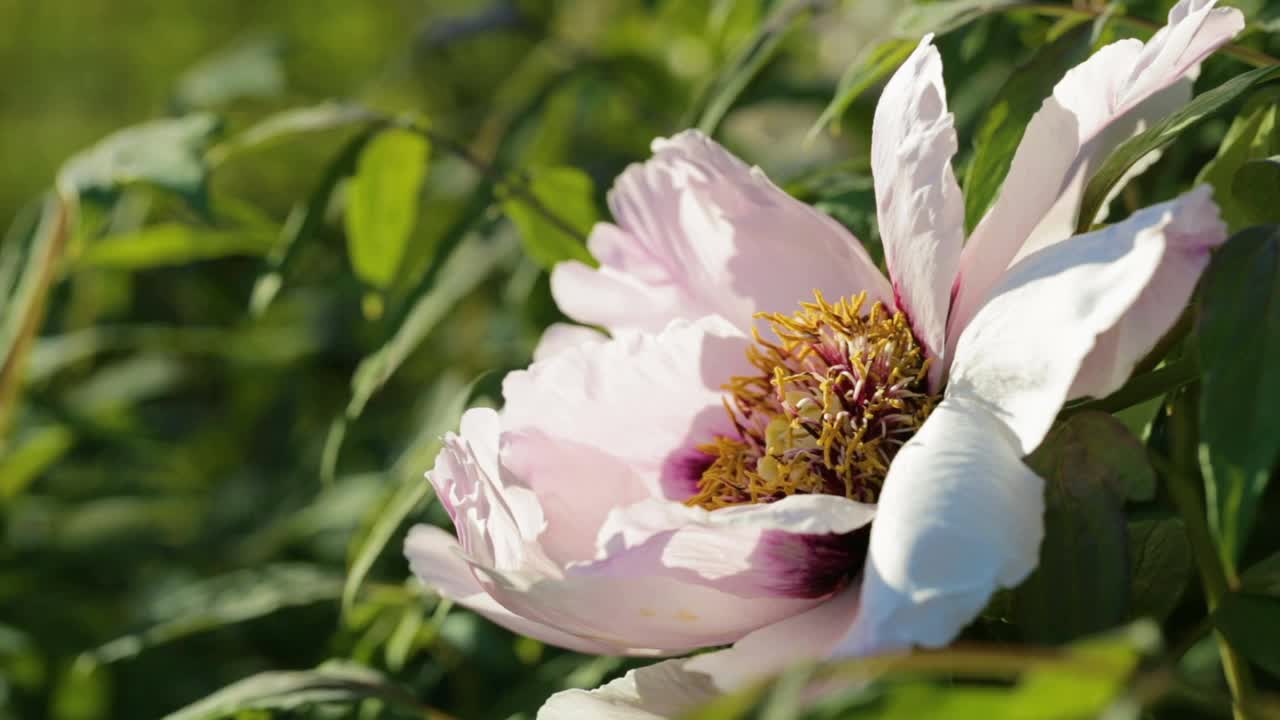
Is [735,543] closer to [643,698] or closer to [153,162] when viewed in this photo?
[643,698]

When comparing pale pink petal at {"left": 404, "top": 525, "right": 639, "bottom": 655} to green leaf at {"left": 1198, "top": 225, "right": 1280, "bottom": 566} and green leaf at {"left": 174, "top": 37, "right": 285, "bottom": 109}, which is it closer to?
green leaf at {"left": 1198, "top": 225, "right": 1280, "bottom": 566}

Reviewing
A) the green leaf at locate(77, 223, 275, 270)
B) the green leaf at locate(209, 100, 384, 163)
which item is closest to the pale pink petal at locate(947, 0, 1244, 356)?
the green leaf at locate(209, 100, 384, 163)

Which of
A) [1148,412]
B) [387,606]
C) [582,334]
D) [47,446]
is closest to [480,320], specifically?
[47,446]

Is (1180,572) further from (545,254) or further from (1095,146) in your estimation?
(545,254)

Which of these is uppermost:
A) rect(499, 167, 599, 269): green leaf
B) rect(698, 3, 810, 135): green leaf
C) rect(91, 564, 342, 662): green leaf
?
Answer: rect(698, 3, 810, 135): green leaf


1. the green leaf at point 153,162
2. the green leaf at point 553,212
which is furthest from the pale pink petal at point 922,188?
the green leaf at point 153,162
